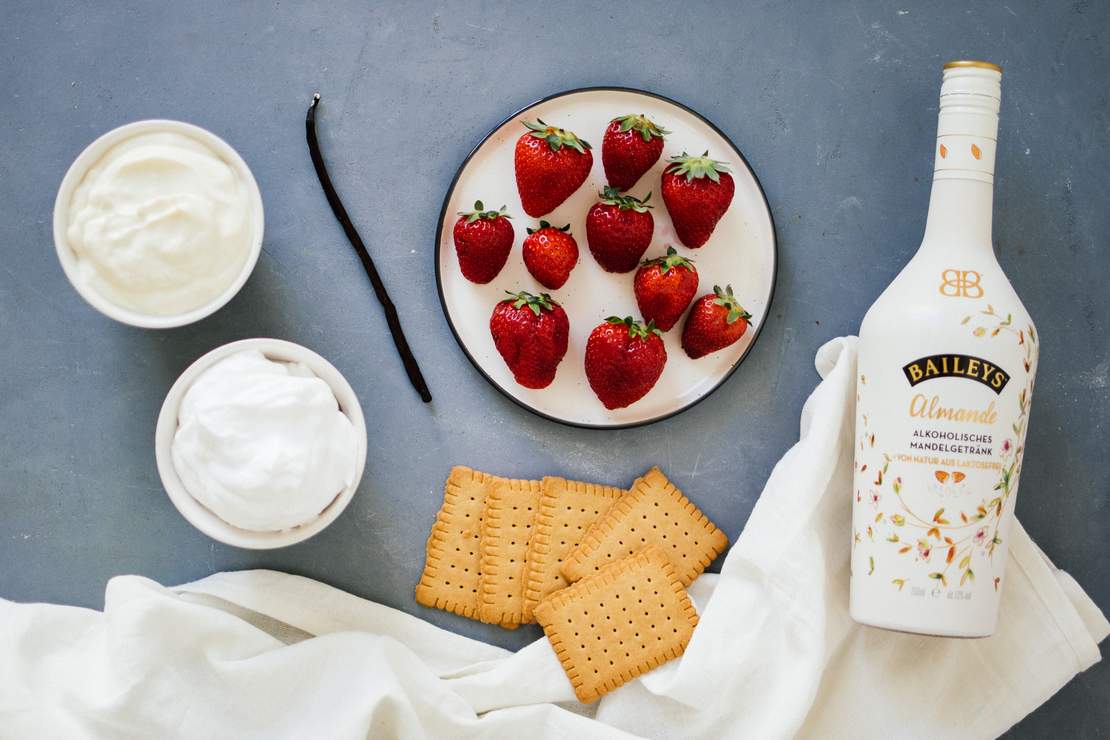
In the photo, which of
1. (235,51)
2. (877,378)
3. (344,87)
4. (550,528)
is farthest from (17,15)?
(877,378)

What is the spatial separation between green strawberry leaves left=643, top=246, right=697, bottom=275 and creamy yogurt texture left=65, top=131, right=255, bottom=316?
1.61ft

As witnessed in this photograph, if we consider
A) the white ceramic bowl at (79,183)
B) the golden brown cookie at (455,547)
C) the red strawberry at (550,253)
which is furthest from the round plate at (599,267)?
the white ceramic bowl at (79,183)

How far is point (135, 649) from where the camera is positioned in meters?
1.07

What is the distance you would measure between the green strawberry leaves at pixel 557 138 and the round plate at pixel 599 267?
0.17 ft

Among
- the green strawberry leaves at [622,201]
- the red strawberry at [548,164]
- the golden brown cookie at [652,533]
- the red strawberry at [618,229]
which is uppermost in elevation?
the red strawberry at [548,164]

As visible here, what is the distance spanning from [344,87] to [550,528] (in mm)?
632

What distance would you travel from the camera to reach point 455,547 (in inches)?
46.0

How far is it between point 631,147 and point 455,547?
0.55 meters

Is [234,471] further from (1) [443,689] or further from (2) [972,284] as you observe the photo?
(2) [972,284]

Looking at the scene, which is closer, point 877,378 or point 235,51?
point 877,378

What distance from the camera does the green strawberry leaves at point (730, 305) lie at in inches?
43.4

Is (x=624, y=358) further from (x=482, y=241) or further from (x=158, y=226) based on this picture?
(x=158, y=226)

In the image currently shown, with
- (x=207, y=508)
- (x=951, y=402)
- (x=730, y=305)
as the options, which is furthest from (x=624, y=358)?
(x=207, y=508)

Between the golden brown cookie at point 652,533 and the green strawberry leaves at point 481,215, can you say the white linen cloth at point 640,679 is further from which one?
the green strawberry leaves at point 481,215
